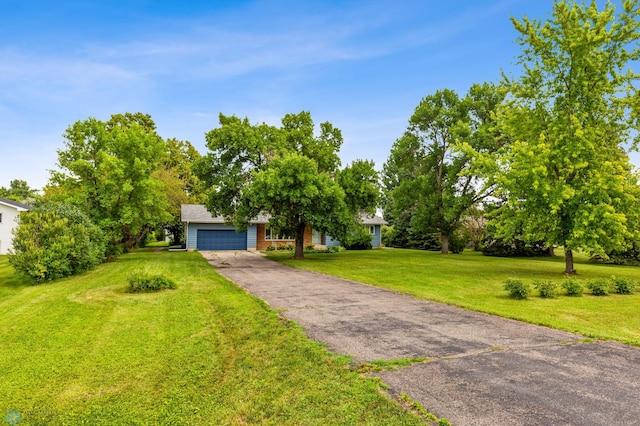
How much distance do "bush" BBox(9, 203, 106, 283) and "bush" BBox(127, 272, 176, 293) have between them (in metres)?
5.72

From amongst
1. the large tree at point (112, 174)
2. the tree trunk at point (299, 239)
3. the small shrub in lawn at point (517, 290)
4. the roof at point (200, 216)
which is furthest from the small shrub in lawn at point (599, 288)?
the large tree at point (112, 174)

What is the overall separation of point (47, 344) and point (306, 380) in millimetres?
5624

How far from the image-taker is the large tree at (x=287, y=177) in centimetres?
2114

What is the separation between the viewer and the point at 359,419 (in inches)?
154

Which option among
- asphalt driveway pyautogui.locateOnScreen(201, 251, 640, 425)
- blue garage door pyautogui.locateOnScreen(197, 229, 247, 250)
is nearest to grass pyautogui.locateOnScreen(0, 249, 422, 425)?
asphalt driveway pyautogui.locateOnScreen(201, 251, 640, 425)

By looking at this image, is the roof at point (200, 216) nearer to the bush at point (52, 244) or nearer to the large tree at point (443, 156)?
the large tree at point (443, 156)

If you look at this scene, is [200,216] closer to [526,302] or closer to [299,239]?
[299,239]

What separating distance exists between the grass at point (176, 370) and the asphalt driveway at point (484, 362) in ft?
1.99

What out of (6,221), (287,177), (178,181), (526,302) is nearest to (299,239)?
(287,177)

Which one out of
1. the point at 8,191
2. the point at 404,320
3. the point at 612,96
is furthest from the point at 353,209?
the point at 8,191

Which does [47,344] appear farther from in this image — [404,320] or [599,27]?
[599,27]

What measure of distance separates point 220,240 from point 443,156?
21.9 metres

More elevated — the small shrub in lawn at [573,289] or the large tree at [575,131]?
the large tree at [575,131]

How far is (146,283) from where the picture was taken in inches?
482
